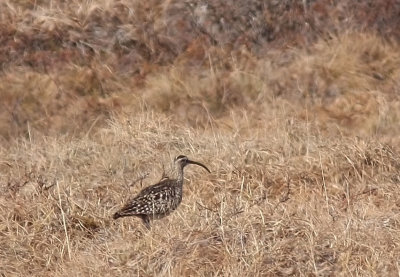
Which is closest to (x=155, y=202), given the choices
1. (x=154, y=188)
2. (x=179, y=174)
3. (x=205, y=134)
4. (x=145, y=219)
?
(x=145, y=219)

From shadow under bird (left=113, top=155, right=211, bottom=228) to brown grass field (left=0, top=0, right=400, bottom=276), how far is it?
14cm

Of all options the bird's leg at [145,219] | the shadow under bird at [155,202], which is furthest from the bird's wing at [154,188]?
the bird's leg at [145,219]

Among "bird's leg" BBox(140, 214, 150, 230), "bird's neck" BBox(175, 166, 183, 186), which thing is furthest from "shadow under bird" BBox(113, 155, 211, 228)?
"bird's neck" BBox(175, 166, 183, 186)

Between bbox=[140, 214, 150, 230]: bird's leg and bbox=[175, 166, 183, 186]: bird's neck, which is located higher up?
bbox=[140, 214, 150, 230]: bird's leg

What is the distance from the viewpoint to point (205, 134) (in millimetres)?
13875

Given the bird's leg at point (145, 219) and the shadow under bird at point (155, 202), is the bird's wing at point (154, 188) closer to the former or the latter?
the shadow under bird at point (155, 202)

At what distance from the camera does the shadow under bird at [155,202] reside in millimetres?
10133

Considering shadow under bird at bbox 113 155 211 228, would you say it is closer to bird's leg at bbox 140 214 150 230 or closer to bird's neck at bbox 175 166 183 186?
bird's leg at bbox 140 214 150 230

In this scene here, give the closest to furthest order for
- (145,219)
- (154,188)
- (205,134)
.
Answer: (145,219) < (154,188) < (205,134)

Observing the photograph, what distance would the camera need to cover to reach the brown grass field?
Result: 8719 millimetres

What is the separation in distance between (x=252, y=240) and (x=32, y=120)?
7.61 meters

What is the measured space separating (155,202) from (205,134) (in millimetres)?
3636

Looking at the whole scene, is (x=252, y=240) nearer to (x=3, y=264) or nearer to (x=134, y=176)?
(x=3, y=264)

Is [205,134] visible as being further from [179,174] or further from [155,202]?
[155,202]
